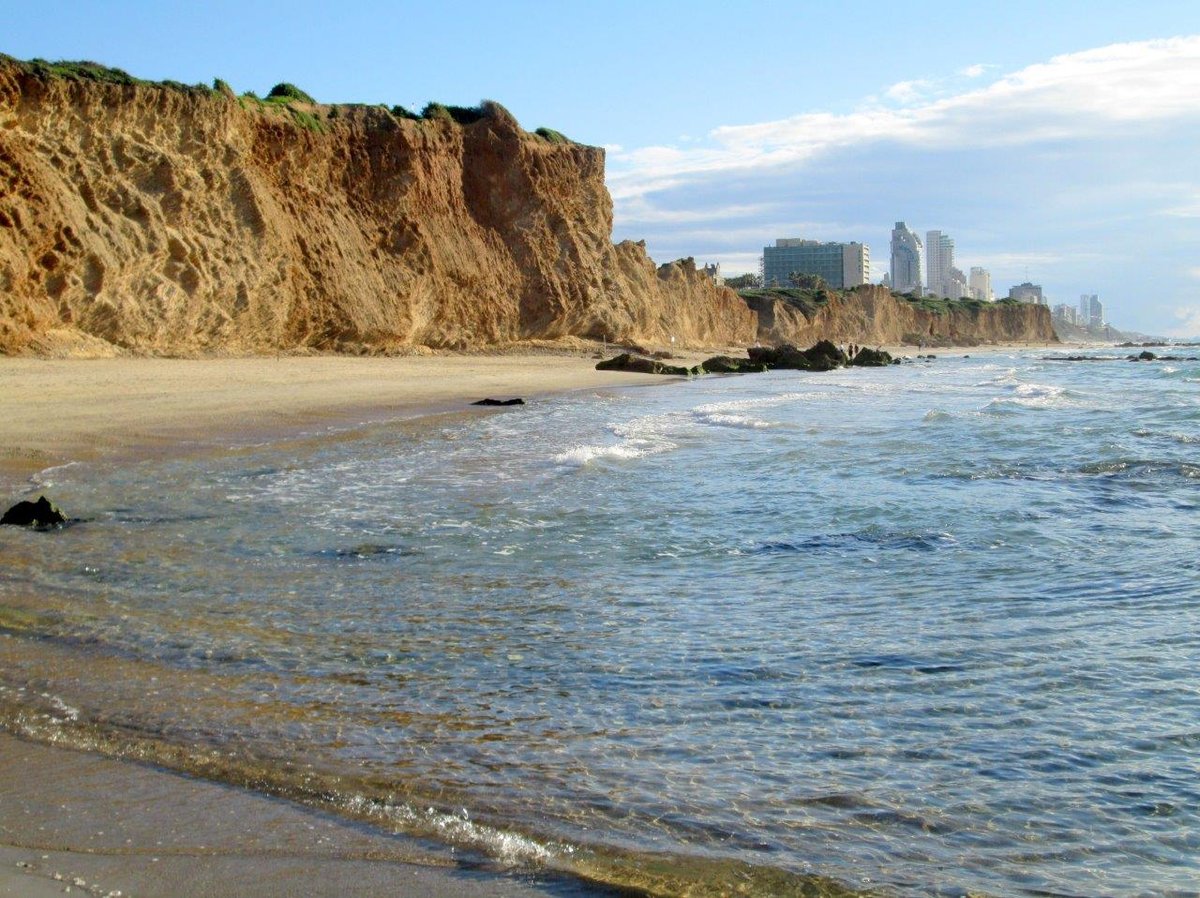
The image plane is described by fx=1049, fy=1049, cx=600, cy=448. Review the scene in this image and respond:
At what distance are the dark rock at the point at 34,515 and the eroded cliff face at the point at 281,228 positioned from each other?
50.7 feet

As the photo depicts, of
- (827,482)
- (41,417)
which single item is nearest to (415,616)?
(827,482)

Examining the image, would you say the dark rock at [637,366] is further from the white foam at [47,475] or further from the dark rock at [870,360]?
the white foam at [47,475]

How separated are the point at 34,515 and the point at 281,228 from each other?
975 inches

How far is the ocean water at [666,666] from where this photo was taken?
9.75ft

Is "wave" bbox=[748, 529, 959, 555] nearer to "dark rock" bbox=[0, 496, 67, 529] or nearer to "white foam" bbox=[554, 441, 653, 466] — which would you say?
"white foam" bbox=[554, 441, 653, 466]

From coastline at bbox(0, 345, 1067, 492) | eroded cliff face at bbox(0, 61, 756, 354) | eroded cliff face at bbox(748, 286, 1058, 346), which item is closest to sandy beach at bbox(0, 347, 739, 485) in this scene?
coastline at bbox(0, 345, 1067, 492)

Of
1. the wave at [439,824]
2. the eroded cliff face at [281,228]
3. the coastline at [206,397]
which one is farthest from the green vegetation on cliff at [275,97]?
the wave at [439,824]

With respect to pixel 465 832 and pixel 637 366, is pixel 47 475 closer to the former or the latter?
pixel 465 832

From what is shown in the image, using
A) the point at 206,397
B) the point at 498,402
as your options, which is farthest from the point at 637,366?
the point at 206,397

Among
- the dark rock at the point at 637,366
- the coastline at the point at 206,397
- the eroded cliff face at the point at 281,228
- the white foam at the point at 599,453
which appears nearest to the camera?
the white foam at the point at 599,453

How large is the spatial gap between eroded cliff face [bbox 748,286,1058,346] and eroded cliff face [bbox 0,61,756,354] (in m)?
40.6

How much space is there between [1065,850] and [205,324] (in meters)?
27.1

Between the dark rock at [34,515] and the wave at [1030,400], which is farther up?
the wave at [1030,400]

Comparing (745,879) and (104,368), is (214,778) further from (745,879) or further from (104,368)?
(104,368)
